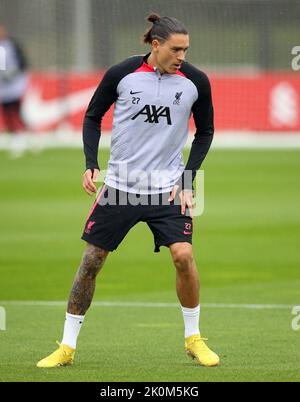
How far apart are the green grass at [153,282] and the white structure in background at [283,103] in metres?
7.72

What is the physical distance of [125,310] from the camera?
468 inches

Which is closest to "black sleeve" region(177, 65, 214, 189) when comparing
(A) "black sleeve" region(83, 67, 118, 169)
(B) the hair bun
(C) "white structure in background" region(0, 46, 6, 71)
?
(B) the hair bun

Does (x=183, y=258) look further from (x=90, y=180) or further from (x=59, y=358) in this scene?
(x=59, y=358)

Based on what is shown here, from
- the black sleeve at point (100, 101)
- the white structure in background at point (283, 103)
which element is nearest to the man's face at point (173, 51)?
the black sleeve at point (100, 101)

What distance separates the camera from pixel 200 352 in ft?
29.0

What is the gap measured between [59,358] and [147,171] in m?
1.51

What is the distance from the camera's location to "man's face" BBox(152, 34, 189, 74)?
28.3ft

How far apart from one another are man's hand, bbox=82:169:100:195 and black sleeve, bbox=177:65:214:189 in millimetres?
654

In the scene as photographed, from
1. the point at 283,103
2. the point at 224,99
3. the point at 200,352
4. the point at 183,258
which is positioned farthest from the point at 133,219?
the point at 283,103

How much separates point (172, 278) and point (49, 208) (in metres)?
7.72

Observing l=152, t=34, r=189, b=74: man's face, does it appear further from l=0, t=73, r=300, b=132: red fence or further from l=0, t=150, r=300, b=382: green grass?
l=0, t=73, r=300, b=132: red fence

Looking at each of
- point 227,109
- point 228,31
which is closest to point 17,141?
point 227,109

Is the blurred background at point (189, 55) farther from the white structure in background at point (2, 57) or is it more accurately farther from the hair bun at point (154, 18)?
the hair bun at point (154, 18)
